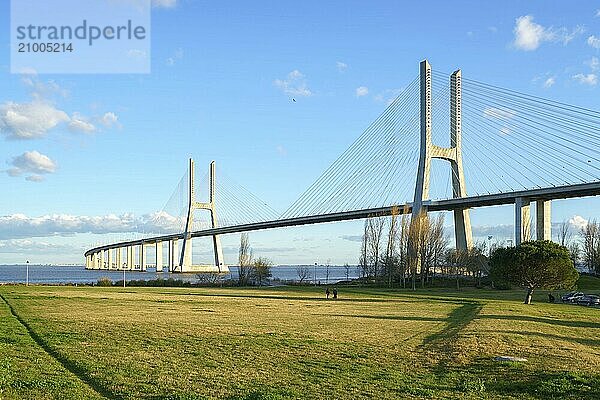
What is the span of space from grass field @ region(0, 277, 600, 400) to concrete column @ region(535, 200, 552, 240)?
123 ft

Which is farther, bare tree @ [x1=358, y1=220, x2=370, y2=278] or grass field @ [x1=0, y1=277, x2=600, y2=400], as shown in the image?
bare tree @ [x1=358, y1=220, x2=370, y2=278]

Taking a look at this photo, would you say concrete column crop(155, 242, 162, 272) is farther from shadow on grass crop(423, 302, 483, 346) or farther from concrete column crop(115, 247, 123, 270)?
shadow on grass crop(423, 302, 483, 346)

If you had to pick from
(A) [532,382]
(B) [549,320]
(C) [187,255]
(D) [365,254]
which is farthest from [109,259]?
(A) [532,382]

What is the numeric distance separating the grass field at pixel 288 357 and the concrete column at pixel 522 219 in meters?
34.7

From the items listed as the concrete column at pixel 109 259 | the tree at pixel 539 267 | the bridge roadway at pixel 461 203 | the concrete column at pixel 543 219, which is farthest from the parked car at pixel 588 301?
the concrete column at pixel 109 259

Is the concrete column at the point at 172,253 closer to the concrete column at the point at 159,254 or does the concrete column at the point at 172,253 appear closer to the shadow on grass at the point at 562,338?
the concrete column at the point at 159,254

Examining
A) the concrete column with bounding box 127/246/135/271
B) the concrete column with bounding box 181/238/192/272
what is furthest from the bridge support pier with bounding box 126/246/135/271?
the concrete column with bounding box 181/238/192/272

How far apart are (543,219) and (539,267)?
22.0m

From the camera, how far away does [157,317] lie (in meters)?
26.0

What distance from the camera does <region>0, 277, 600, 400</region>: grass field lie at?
11984 millimetres

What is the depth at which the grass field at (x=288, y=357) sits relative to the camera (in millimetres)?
11984

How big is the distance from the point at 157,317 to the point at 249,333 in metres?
6.68

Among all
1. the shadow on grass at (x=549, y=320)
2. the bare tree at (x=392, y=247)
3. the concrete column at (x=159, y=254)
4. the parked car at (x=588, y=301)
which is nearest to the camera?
the shadow on grass at (x=549, y=320)

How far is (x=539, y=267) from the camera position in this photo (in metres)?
42.1
